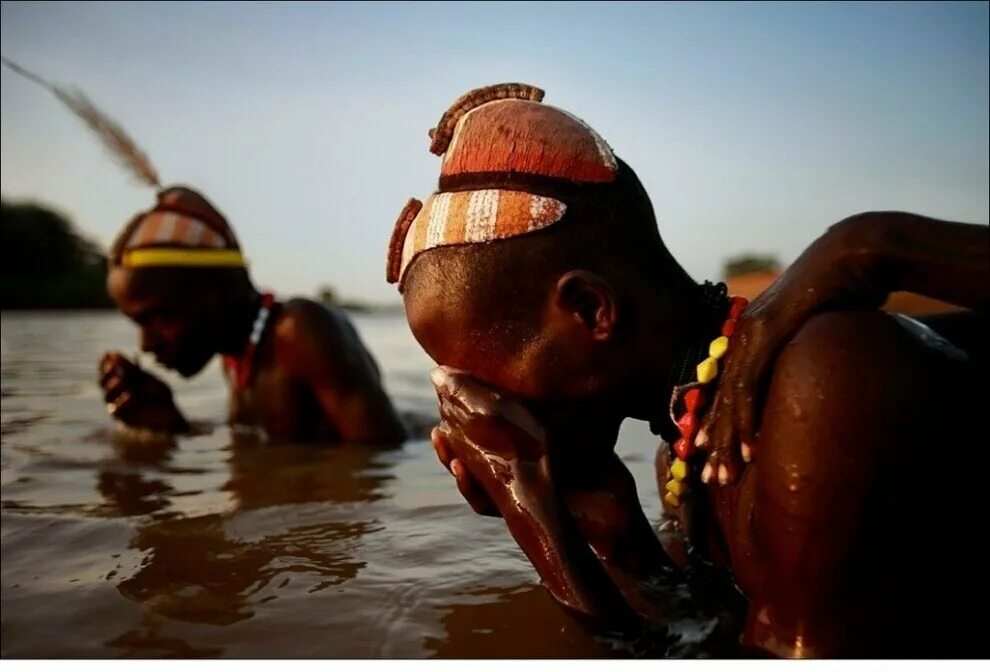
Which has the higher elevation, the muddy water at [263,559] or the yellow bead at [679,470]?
the yellow bead at [679,470]

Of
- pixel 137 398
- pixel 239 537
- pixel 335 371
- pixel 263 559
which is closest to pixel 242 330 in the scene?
pixel 335 371

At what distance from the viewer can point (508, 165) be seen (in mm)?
1837

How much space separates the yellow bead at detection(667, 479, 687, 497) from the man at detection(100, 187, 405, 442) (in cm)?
276

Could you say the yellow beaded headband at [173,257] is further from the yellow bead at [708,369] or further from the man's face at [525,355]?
the yellow bead at [708,369]

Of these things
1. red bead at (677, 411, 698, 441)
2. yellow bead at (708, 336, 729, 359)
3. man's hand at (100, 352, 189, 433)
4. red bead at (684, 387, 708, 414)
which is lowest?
man's hand at (100, 352, 189, 433)

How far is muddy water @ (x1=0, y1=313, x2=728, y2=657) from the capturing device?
1.89 m

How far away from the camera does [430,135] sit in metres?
2.04

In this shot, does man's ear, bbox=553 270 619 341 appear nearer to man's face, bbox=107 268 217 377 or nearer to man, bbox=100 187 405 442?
man, bbox=100 187 405 442

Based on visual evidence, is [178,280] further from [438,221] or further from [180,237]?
[438,221]

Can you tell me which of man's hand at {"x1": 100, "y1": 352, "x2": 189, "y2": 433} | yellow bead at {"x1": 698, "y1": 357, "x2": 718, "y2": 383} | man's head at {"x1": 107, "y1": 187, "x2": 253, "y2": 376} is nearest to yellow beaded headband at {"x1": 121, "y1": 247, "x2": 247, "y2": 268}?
man's head at {"x1": 107, "y1": 187, "x2": 253, "y2": 376}

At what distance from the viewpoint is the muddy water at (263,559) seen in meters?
1.89

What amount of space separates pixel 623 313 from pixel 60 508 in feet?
7.98

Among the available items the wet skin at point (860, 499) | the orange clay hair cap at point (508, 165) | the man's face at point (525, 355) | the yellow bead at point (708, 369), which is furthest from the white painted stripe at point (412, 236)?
the wet skin at point (860, 499)

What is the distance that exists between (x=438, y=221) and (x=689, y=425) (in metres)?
0.68
